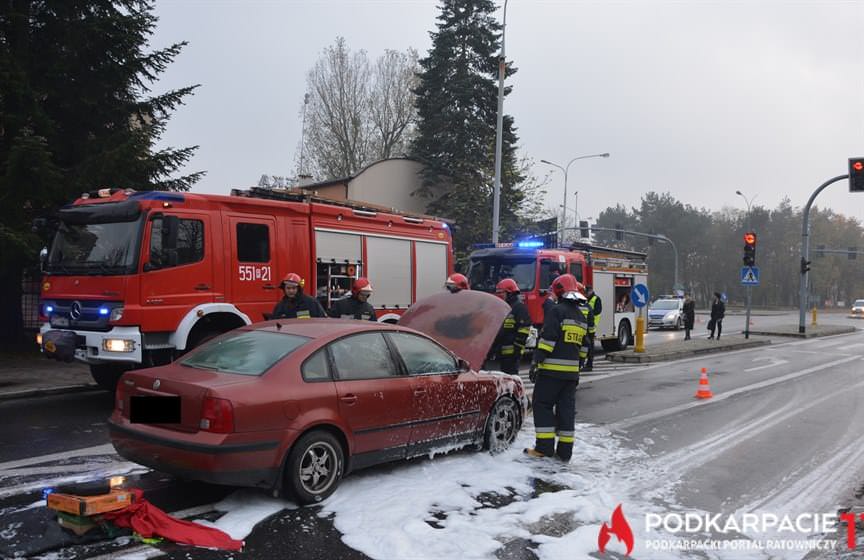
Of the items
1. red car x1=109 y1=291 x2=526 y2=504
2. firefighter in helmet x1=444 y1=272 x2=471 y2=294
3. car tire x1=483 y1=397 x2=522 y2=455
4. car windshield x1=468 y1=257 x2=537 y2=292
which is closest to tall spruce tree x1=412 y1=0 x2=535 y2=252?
car windshield x1=468 y1=257 x2=537 y2=292

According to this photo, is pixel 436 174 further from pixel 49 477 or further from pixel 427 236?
pixel 49 477

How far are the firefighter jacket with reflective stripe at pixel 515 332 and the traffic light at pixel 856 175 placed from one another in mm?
18280

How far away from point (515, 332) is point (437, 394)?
2667mm

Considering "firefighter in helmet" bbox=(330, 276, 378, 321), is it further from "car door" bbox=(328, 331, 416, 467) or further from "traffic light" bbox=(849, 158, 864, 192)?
"traffic light" bbox=(849, 158, 864, 192)

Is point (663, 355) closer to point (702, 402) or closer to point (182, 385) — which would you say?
point (702, 402)

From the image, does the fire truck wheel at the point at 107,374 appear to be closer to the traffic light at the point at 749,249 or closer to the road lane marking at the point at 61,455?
the road lane marking at the point at 61,455

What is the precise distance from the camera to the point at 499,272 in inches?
588

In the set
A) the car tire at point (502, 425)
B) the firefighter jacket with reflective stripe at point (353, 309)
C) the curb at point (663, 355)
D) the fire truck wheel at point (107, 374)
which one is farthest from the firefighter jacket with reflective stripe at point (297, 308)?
the curb at point (663, 355)

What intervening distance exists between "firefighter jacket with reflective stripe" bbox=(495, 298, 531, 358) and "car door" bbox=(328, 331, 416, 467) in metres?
2.80

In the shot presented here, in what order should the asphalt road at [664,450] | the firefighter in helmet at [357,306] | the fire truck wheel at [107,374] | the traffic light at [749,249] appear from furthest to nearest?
the traffic light at [749,249], the fire truck wheel at [107,374], the firefighter in helmet at [357,306], the asphalt road at [664,450]

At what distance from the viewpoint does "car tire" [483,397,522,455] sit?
21.9ft

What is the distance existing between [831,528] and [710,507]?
0.88 m

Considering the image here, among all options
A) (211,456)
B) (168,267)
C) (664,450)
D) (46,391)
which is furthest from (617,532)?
(46,391)

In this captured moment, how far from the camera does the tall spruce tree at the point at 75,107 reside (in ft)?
40.0
